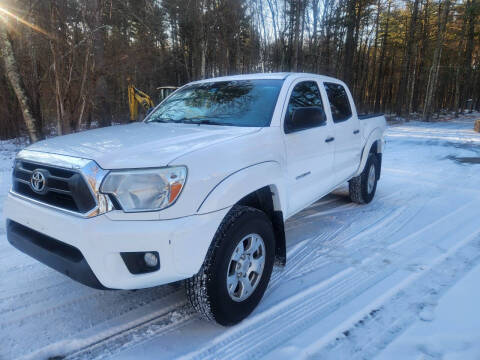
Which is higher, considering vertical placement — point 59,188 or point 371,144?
point 59,188

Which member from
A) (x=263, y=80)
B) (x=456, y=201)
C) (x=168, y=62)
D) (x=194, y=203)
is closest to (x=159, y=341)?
(x=194, y=203)

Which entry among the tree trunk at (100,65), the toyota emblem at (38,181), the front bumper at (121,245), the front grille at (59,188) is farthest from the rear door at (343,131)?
the tree trunk at (100,65)

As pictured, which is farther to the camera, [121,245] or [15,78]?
[15,78]

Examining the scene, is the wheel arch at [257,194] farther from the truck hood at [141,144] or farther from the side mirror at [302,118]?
the side mirror at [302,118]

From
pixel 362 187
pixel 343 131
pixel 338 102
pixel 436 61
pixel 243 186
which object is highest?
pixel 436 61

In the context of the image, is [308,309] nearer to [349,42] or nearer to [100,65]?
[100,65]

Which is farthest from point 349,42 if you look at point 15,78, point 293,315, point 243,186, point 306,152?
point 293,315

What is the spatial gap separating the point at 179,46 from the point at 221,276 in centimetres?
2996

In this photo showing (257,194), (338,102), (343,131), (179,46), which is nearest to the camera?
(257,194)

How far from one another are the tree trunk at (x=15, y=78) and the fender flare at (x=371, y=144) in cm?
782

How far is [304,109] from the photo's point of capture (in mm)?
2881

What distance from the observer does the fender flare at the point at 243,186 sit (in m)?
2.10

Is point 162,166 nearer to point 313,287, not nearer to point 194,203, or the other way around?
point 194,203

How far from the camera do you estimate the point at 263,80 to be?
3408 millimetres
